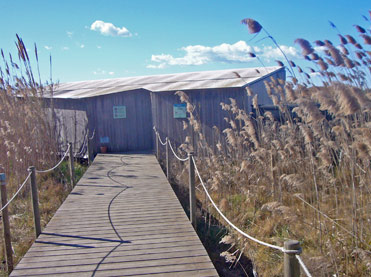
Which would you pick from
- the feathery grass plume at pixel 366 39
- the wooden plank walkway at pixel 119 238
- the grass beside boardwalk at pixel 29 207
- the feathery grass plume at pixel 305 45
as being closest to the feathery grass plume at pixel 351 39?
the feathery grass plume at pixel 366 39

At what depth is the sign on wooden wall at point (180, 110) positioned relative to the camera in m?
11.7

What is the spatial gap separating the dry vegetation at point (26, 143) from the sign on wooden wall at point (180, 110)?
12.0ft

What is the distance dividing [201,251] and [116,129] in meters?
9.14

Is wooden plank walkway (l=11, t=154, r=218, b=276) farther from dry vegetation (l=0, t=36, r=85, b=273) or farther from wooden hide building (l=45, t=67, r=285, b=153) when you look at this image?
wooden hide building (l=45, t=67, r=285, b=153)

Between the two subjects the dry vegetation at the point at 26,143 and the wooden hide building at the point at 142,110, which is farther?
the wooden hide building at the point at 142,110

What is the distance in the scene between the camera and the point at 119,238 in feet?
15.5

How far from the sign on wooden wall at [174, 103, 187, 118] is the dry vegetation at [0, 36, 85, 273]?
366cm

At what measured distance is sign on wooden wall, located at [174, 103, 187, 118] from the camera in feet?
38.5

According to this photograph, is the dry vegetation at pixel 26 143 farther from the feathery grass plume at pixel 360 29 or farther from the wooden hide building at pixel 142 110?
the feathery grass plume at pixel 360 29

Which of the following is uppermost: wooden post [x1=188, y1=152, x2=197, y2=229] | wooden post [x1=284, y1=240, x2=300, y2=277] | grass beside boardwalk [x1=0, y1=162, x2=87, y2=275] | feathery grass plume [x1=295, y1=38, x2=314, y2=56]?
feathery grass plume [x1=295, y1=38, x2=314, y2=56]

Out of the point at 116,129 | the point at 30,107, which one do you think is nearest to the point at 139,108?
the point at 116,129

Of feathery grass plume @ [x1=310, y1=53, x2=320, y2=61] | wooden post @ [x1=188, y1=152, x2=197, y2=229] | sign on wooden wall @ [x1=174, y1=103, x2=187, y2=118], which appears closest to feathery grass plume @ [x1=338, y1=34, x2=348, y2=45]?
feathery grass plume @ [x1=310, y1=53, x2=320, y2=61]

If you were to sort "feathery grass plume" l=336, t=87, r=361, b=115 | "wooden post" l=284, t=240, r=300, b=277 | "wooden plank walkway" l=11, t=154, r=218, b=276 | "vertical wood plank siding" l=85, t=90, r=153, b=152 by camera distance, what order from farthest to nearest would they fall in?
"vertical wood plank siding" l=85, t=90, r=153, b=152, "wooden plank walkway" l=11, t=154, r=218, b=276, "feathery grass plume" l=336, t=87, r=361, b=115, "wooden post" l=284, t=240, r=300, b=277

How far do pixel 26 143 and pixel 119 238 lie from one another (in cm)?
480
